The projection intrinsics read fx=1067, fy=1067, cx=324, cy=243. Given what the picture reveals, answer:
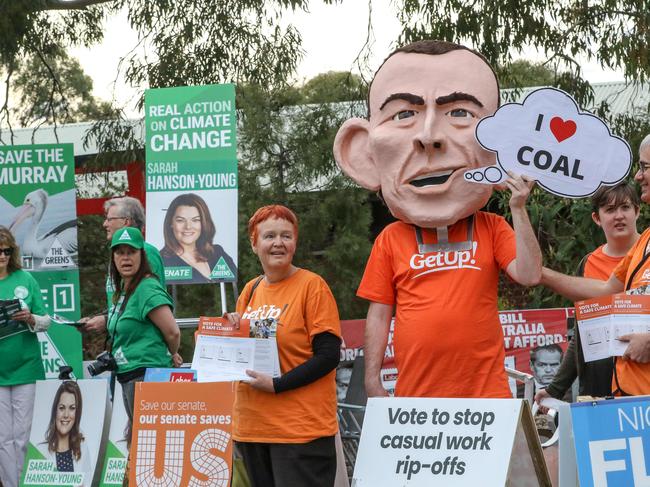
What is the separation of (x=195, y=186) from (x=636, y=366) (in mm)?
4410

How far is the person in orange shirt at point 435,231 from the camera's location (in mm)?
4688

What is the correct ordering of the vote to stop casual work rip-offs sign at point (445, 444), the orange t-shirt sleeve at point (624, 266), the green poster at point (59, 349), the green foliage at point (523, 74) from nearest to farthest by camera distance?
the vote to stop casual work rip-offs sign at point (445, 444), the orange t-shirt sleeve at point (624, 266), the green poster at point (59, 349), the green foliage at point (523, 74)

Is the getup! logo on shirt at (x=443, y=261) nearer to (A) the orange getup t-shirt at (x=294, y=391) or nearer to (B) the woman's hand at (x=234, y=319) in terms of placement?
(A) the orange getup t-shirt at (x=294, y=391)

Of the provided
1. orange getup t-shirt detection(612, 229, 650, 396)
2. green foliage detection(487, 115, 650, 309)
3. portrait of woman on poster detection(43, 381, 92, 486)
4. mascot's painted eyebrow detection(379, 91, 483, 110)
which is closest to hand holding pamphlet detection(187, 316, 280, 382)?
mascot's painted eyebrow detection(379, 91, 483, 110)

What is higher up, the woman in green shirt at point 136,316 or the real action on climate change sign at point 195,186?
the real action on climate change sign at point 195,186

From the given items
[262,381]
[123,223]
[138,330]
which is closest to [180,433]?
[138,330]

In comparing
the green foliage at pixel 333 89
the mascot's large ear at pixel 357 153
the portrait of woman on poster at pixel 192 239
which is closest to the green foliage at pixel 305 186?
the green foliage at pixel 333 89

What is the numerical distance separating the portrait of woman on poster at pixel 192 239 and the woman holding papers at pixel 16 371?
1.30m

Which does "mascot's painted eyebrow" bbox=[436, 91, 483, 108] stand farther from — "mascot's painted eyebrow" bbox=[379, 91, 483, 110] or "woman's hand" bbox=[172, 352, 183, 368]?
"woman's hand" bbox=[172, 352, 183, 368]

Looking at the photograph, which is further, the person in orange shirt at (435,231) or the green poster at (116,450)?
the green poster at (116,450)

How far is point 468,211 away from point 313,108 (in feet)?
24.4

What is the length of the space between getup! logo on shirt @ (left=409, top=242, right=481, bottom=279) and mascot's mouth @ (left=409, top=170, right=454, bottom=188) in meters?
0.36

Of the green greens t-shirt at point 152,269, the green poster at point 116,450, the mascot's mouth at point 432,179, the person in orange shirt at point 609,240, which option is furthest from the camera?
the green poster at point 116,450

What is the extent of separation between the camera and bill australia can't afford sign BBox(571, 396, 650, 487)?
4.06 metres
